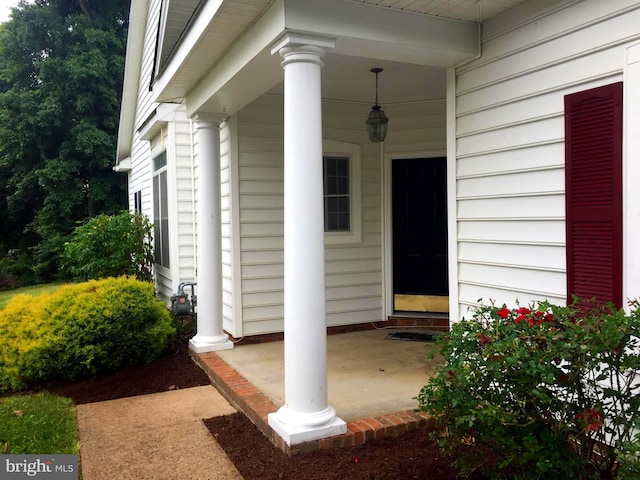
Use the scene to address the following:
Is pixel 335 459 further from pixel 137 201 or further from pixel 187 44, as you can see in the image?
pixel 137 201

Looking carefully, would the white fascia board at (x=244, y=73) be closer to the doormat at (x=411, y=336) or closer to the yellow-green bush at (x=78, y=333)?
the yellow-green bush at (x=78, y=333)

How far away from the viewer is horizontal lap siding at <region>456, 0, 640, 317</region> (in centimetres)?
312

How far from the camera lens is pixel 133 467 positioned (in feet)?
11.3

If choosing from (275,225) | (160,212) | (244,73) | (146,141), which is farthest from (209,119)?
(146,141)

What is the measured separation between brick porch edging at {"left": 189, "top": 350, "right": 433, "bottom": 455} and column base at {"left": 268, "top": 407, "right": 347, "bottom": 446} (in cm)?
3

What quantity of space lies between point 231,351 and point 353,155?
2.78 metres

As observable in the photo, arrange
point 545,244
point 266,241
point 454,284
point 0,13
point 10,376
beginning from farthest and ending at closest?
point 0,13 → point 266,241 → point 10,376 → point 454,284 → point 545,244

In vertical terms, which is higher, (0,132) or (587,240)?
(0,132)

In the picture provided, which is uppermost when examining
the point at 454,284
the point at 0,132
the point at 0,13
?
the point at 0,13

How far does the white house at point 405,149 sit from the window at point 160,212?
7.95 ft

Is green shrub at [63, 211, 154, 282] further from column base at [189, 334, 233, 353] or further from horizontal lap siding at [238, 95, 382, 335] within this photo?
horizontal lap siding at [238, 95, 382, 335]

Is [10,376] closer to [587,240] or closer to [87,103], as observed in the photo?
[587,240]

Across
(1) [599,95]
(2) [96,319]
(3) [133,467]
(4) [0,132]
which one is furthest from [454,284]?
(4) [0,132]

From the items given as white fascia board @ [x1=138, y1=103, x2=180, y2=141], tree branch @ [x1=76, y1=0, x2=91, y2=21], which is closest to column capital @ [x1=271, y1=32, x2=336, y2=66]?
white fascia board @ [x1=138, y1=103, x2=180, y2=141]
